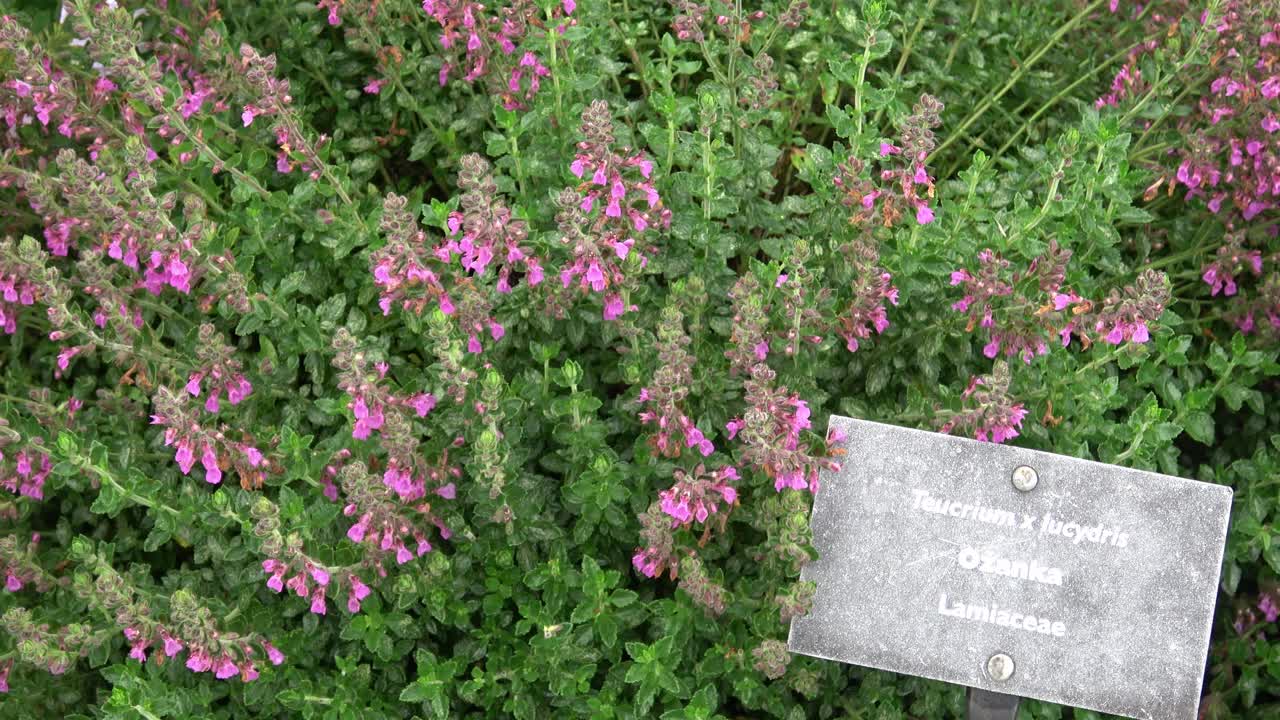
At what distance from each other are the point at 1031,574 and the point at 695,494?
0.62 meters

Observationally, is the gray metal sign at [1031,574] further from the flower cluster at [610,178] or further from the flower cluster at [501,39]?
the flower cluster at [501,39]

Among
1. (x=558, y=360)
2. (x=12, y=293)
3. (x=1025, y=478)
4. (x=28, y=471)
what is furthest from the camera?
(x=558, y=360)

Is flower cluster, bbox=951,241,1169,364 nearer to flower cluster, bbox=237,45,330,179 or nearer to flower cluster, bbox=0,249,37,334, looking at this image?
flower cluster, bbox=237,45,330,179

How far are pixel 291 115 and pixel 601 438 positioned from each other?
96 centimetres

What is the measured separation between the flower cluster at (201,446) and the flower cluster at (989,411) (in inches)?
53.2

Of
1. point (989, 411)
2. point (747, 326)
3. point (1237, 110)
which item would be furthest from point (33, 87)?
point (1237, 110)

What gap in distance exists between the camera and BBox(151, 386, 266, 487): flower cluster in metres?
2.24

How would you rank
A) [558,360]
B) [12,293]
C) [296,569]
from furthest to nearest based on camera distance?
[558,360]
[12,293]
[296,569]

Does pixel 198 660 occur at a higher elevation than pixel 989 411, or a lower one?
lower

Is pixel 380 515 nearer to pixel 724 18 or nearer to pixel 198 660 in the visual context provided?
pixel 198 660

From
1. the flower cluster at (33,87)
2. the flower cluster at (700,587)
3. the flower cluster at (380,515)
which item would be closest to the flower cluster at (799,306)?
the flower cluster at (700,587)

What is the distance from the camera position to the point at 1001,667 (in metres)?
2.26

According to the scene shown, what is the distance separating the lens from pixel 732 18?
2.64m

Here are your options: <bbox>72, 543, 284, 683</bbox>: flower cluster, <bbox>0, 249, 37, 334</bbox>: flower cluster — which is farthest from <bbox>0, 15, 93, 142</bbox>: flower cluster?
<bbox>72, 543, 284, 683</bbox>: flower cluster
